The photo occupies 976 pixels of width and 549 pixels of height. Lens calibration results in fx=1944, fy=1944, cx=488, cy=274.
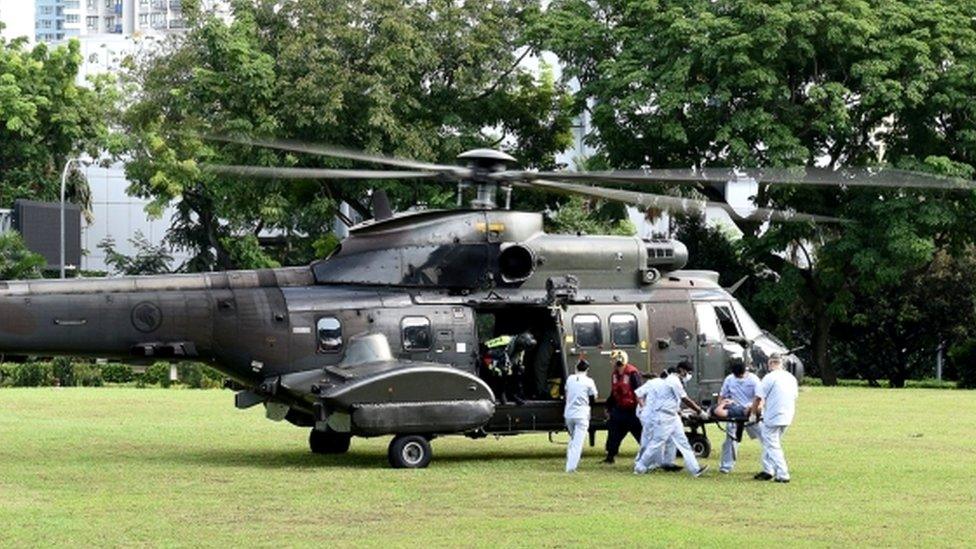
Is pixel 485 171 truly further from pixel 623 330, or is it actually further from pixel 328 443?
pixel 328 443

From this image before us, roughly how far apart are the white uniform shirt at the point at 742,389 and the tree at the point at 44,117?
5239 cm

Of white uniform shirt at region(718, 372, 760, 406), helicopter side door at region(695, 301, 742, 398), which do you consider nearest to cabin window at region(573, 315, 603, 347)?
helicopter side door at region(695, 301, 742, 398)

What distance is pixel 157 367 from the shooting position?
52.7 meters

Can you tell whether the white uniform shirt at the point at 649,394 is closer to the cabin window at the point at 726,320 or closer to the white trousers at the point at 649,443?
the white trousers at the point at 649,443

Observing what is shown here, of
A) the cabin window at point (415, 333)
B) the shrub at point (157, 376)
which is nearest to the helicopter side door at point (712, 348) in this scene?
the cabin window at point (415, 333)

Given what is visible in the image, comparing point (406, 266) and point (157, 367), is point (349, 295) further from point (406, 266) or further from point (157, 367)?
point (157, 367)

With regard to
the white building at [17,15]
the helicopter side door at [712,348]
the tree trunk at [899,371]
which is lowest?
the tree trunk at [899,371]

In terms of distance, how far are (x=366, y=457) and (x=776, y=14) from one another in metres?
28.0

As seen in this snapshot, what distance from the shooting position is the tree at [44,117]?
246ft

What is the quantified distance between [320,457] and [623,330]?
463cm

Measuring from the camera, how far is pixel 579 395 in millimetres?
25219

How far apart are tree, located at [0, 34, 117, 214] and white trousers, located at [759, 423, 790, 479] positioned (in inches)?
2104

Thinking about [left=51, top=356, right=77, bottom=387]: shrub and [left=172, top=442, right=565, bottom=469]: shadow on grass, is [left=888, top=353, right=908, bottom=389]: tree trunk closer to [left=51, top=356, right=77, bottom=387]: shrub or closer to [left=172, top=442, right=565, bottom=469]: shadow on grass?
[left=51, top=356, right=77, bottom=387]: shrub

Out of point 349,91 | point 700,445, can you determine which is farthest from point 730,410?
point 349,91
